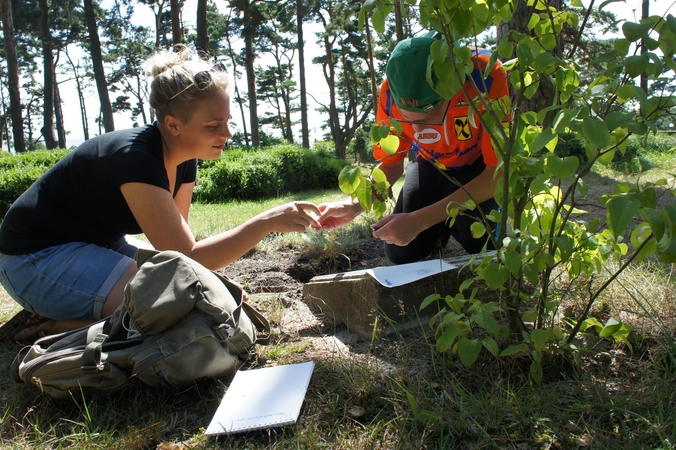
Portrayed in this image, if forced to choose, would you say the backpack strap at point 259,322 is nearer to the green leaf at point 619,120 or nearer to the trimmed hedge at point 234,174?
the green leaf at point 619,120

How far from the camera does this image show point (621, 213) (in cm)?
102

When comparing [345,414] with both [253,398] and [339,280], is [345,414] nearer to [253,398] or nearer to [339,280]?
[253,398]

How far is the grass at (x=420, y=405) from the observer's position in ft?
4.21

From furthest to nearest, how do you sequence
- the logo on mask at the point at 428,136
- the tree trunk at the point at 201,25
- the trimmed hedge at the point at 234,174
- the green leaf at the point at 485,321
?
1. the tree trunk at the point at 201,25
2. the trimmed hedge at the point at 234,174
3. the logo on mask at the point at 428,136
4. the green leaf at the point at 485,321

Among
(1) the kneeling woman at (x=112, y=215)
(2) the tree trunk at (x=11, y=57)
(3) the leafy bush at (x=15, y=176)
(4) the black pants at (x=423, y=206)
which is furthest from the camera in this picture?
(2) the tree trunk at (x=11, y=57)

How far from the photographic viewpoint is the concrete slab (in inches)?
78.7

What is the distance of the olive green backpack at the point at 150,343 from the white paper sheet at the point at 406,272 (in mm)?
666

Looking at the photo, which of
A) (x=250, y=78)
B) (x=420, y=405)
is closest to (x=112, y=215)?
(x=420, y=405)

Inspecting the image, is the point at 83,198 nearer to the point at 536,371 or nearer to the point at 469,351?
the point at 469,351

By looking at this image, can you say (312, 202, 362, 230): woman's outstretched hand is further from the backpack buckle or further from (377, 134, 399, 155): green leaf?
(377, 134, 399, 155): green leaf

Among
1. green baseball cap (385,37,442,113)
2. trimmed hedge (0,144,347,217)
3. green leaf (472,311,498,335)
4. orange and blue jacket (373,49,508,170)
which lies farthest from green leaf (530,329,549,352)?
trimmed hedge (0,144,347,217)

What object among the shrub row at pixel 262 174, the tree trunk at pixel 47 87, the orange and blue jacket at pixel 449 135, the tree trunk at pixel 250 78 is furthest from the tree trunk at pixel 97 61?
the orange and blue jacket at pixel 449 135

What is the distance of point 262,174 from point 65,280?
24.4ft

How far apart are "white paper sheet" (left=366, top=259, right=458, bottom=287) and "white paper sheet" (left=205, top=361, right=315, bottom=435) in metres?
0.48
